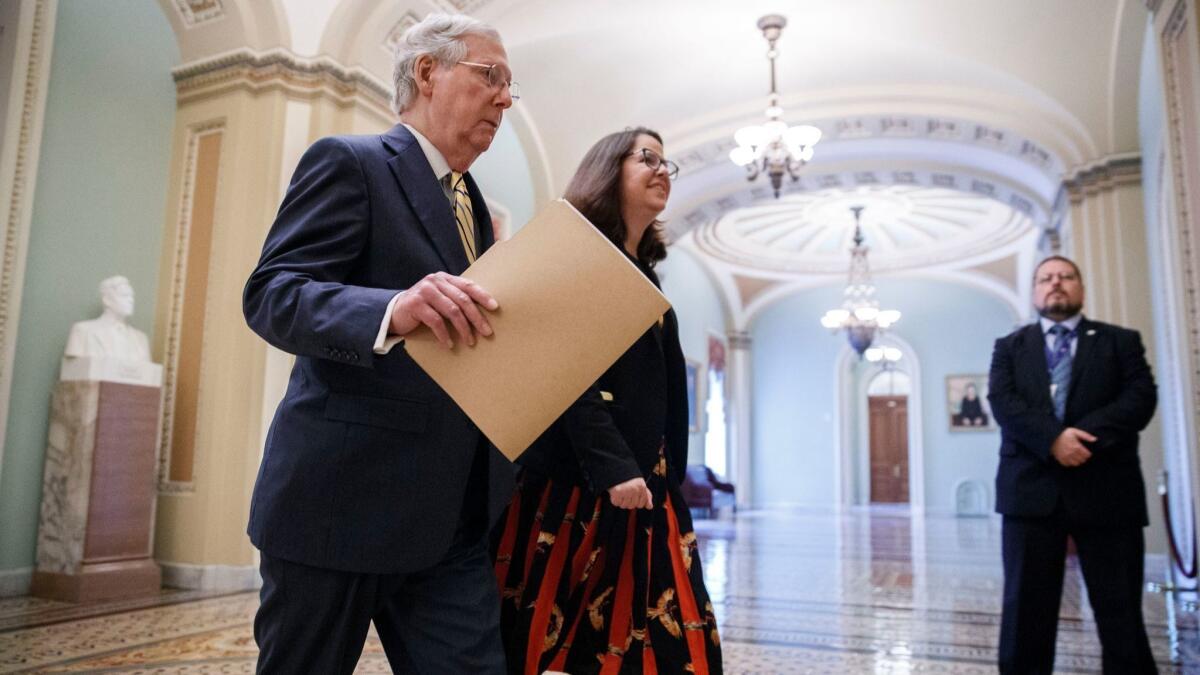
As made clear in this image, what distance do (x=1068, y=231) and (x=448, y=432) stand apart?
8.90 meters

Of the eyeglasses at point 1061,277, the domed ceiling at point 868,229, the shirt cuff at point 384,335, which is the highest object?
the domed ceiling at point 868,229

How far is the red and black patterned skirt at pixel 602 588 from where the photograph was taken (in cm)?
185

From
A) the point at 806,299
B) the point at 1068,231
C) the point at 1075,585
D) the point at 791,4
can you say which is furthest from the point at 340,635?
the point at 806,299

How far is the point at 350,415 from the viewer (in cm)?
123

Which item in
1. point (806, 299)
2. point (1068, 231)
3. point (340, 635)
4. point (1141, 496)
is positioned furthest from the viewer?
point (806, 299)

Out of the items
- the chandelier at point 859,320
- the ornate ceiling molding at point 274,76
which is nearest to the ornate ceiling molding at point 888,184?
the chandelier at point 859,320

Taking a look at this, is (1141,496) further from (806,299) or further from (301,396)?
(806,299)

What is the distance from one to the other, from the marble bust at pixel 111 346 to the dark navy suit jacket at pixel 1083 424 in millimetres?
4694

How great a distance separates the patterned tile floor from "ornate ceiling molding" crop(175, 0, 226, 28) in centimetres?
375

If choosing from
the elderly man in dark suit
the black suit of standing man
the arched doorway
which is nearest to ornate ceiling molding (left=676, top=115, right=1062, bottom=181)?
the black suit of standing man

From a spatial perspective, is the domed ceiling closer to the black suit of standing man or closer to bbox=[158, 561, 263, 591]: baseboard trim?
bbox=[158, 561, 263, 591]: baseboard trim

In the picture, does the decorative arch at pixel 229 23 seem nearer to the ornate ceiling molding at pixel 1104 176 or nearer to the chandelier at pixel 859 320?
the ornate ceiling molding at pixel 1104 176

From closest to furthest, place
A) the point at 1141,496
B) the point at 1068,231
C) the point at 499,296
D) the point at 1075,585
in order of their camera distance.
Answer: the point at 499,296
the point at 1141,496
the point at 1075,585
the point at 1068,231

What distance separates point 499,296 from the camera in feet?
3.66
